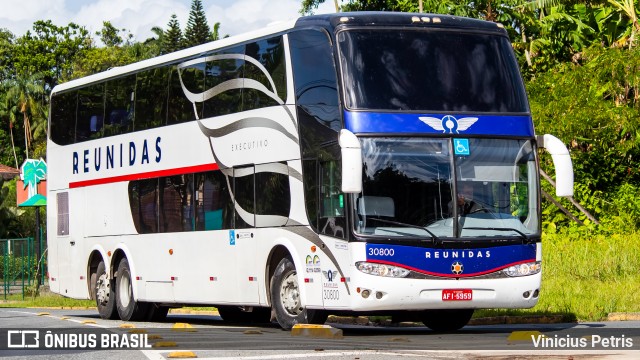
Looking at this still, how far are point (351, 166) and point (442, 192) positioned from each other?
55.7 inches

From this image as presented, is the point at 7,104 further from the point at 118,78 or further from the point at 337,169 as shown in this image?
the point at 337,169

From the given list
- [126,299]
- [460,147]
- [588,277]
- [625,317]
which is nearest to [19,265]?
[126,299]

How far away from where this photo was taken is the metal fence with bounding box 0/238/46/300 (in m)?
45.2

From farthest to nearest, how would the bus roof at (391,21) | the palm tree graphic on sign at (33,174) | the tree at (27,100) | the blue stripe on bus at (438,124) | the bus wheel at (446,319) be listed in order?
the tree at (27,100)
the palm tree graphic on sign at (33,174)
the bus wheel at (446,319)
the bus roof at (391,21)
the blue stripe on bus at (438,124)

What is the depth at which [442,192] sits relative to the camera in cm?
1609

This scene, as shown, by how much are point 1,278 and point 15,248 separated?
191 cm

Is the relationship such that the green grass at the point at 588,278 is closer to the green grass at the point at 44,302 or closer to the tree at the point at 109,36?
the green grass at the point at 44,302

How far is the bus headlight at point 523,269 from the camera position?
16.3 m

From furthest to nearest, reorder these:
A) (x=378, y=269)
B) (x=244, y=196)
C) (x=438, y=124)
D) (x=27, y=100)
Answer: (x=27, y=100) → (x=244, y=196) → (x=438, y=124) → (x=378, y=269)

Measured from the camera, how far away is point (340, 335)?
620 inches

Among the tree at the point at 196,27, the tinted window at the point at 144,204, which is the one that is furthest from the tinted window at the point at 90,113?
the tree at the point at 196,27

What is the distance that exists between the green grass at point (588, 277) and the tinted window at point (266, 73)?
16.9ft

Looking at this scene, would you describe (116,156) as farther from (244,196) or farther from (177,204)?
(244,196)

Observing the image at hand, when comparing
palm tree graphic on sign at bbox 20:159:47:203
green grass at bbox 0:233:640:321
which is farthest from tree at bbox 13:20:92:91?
green grass at bbox 0:233:640:321
